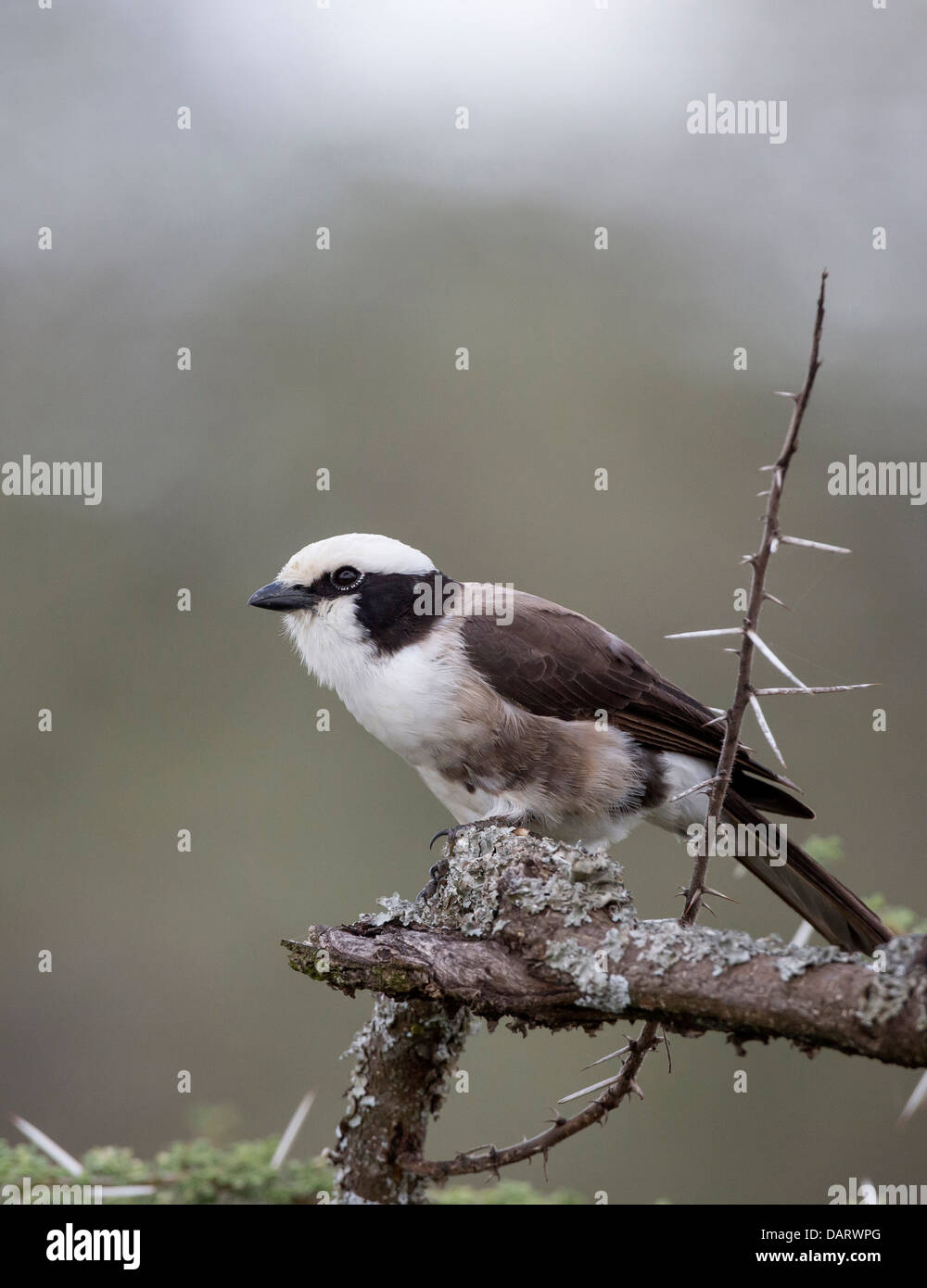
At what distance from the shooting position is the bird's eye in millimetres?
4211

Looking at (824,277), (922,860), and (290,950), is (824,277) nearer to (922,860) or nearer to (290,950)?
(290,950)

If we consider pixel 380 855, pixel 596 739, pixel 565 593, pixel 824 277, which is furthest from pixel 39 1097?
pixel 824 277

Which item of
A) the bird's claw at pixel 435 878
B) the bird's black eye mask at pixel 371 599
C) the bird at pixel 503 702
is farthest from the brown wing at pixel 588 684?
the bird's claw at pixel 435 878

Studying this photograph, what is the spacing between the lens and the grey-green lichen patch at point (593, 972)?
226cm

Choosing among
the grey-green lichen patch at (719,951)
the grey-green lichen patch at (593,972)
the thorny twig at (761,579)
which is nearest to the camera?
the thorny twig at (761,579)

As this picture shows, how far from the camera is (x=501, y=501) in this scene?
26.2 ft

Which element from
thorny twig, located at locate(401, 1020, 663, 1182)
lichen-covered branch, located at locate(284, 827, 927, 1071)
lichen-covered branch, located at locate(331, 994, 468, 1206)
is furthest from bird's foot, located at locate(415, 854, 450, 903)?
thorny twig, located at locate(401, 1020, 663, 1182)

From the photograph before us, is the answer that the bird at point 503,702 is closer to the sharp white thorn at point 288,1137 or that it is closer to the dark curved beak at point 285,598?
the dark curved beak at point 285,598

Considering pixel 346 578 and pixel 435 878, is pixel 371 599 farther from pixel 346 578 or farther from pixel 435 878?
pixel 435 878

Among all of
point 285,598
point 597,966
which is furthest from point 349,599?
point 597,966

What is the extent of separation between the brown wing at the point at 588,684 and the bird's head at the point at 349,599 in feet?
0.81

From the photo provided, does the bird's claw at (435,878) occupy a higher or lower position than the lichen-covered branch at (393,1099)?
higher

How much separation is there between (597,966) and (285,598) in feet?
7.28

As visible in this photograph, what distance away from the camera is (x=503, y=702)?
4.12 meters
